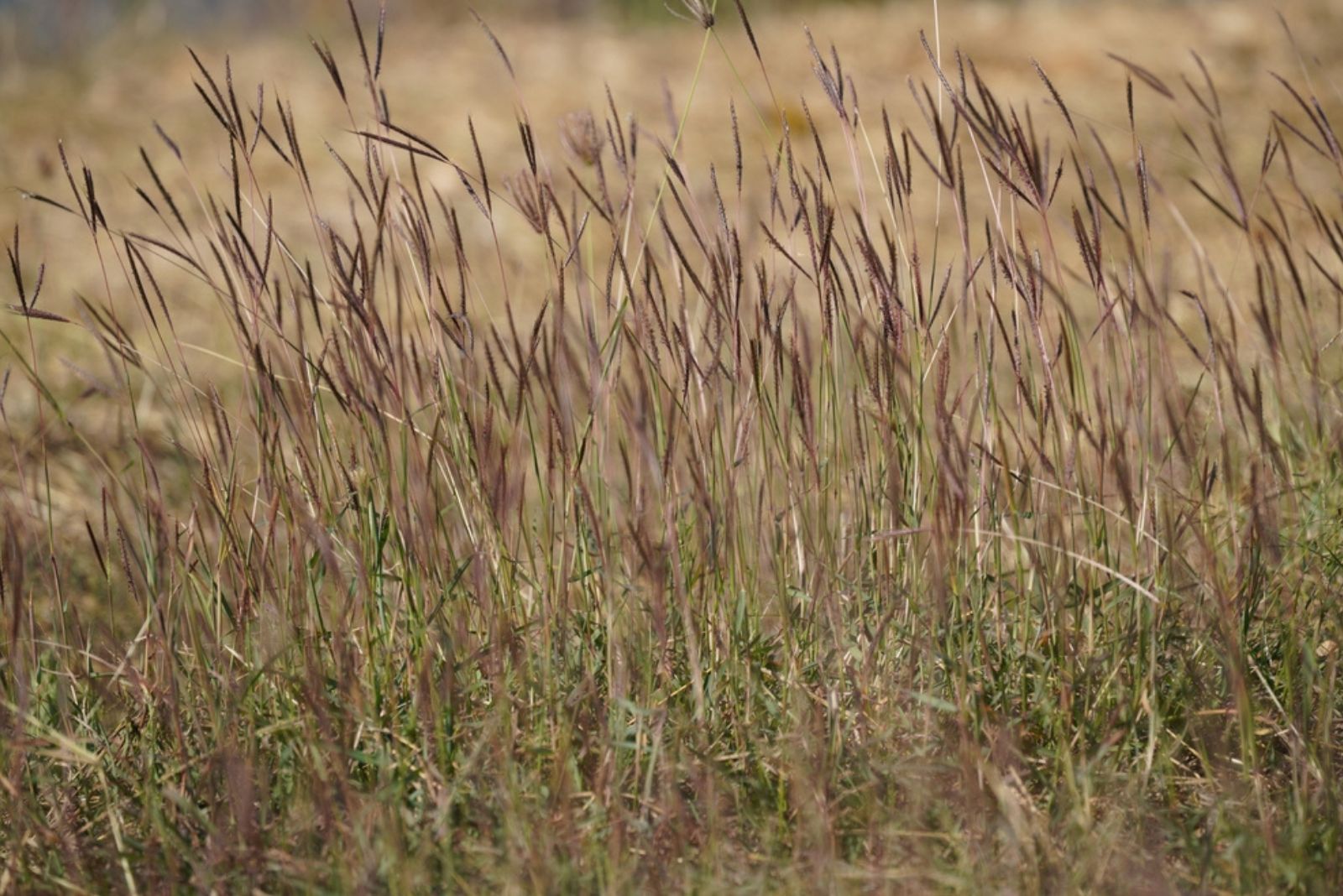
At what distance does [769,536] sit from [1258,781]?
60 cm

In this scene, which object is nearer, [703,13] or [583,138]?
[703,13]

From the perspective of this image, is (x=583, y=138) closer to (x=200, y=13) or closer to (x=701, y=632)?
(x=701, y=632)

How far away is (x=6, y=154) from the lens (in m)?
5.23

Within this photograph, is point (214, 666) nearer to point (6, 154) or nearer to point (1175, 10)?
point (6, 154)

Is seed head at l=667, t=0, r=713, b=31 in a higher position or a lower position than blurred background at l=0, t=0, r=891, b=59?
higher

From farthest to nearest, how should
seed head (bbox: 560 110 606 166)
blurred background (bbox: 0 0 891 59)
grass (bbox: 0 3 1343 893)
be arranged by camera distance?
1. blurred background (bbox: 0 0 891 59)
2. seed head (bbox: 560 110 606 166)
3. grass (bbox: 0 3 1343 893)

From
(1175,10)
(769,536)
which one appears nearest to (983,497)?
(769,536)

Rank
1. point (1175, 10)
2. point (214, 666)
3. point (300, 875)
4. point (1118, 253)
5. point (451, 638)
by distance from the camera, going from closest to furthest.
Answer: point (300, 875), point (451, 638), point (214, 666), point (1118, 253), point (1175, 10)

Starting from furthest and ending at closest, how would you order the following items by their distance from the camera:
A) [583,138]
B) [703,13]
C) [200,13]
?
1. [200,13]
2. [583,138]
3. [703,13]

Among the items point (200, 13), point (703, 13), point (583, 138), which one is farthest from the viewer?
point (200, 13)

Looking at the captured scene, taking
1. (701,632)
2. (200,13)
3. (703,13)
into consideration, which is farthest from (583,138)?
(200,13)

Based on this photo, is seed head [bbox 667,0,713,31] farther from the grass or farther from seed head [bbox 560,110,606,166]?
seed head [bbox 560,110,606,166]

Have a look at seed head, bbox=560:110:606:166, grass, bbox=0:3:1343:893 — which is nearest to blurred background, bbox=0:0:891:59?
seed head, bbox=560:110:606:166

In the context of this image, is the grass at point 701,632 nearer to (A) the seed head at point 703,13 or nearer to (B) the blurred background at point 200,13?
(A) the seed head at point 703,13
